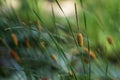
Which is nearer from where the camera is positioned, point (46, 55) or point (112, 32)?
point (46, 55)

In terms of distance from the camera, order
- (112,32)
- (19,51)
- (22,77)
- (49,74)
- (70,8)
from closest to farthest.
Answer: (22,77) < (49,74) < (19,51) < (112,32) < (70,8)

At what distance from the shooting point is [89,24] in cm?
367

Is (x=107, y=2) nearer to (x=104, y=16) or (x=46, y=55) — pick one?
(x=104, y=16)

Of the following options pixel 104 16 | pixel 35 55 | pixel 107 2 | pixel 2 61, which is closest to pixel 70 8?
pixel 107 2

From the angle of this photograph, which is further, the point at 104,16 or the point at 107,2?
the point at 107,2

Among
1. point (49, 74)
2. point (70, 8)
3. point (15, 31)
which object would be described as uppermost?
point (15, 31)

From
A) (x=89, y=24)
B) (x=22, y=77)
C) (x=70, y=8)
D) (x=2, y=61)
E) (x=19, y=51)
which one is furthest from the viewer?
(x=70, y=8)

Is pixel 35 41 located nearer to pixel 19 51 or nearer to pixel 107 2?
pixel 19 51

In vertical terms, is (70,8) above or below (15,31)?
below

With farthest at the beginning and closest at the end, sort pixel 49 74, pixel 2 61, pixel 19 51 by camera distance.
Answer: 1. pixel 2 61
2. pixel 19 51
3. pixel 49 74

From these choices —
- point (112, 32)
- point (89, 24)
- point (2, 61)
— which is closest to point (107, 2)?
point (89, 24)

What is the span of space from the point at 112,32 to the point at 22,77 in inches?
53.1

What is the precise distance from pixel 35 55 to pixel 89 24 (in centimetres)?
134

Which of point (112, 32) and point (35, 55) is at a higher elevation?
point (35, 55)
